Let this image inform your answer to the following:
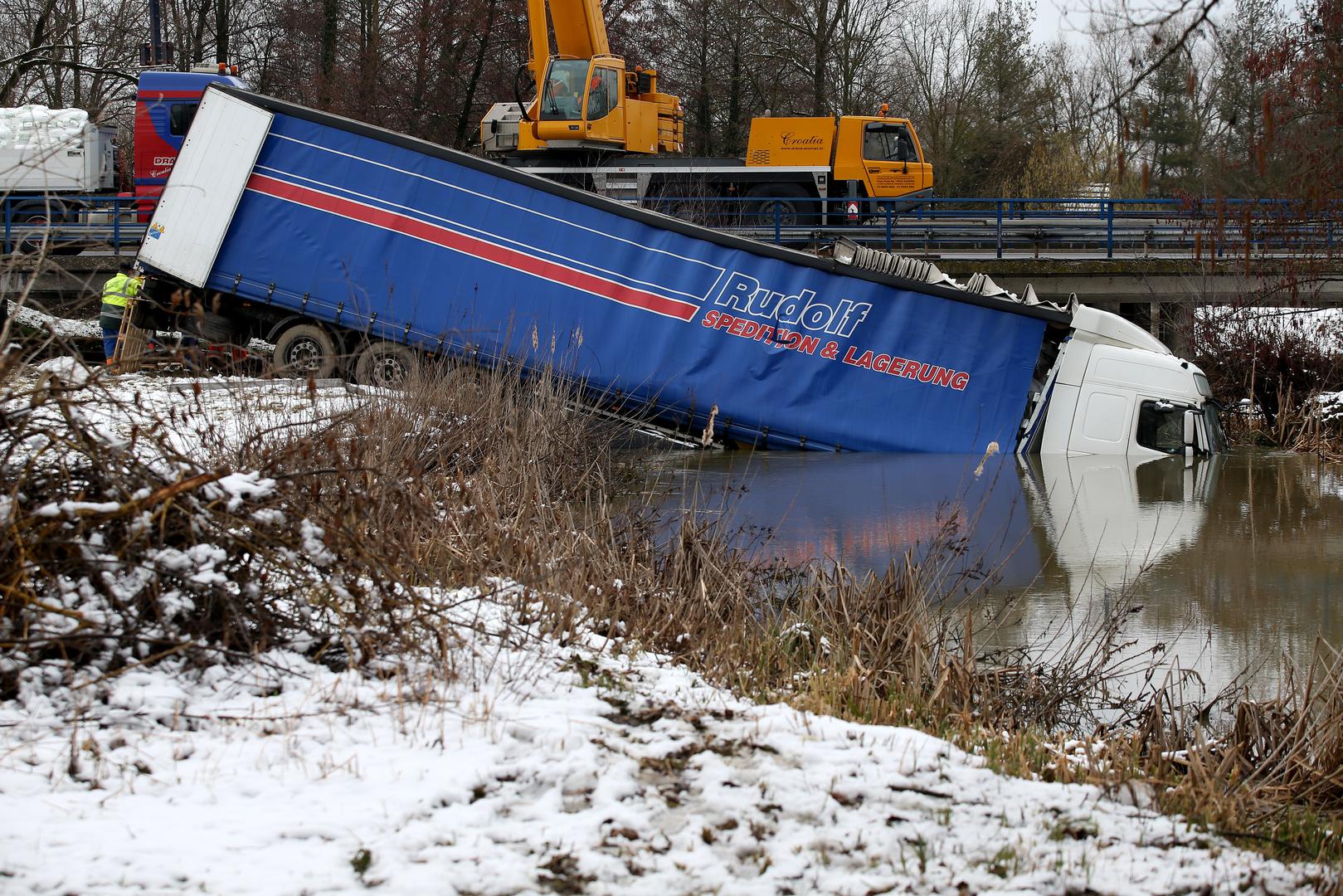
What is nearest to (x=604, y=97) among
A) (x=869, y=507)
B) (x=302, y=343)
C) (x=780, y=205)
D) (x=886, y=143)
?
(x=780, y=205)

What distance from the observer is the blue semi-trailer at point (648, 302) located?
47.1ft

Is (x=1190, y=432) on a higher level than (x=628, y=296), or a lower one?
lower

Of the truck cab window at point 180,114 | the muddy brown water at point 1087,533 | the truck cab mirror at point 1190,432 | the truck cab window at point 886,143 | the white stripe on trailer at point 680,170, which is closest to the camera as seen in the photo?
the muddy brown water at point 1087,533

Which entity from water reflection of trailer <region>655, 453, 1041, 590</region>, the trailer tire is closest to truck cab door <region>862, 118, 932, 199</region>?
water reflection of trailer <region>655, 453, 1041, 590</region>

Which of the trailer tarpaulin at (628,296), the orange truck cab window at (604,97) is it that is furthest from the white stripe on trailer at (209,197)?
the orange truck cab window at (604,97)

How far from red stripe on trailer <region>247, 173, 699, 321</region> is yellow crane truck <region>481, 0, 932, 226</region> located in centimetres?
868

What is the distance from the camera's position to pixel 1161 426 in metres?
14.3

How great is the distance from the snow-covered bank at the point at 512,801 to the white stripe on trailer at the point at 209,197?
36.1 ft

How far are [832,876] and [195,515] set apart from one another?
245cm

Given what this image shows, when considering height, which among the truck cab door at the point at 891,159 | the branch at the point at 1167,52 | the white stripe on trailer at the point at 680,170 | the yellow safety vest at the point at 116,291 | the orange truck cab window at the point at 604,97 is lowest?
the yellow safety vest at the point at 116,291

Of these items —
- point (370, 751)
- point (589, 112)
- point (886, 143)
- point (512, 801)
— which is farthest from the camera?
point (886, 143)

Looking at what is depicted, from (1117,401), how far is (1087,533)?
12.6ft

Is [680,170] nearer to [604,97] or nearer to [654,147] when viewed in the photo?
[654,147]

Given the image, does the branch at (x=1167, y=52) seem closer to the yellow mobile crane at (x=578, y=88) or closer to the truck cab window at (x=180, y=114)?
the yellow mobile crane at (x=578, y=88)
